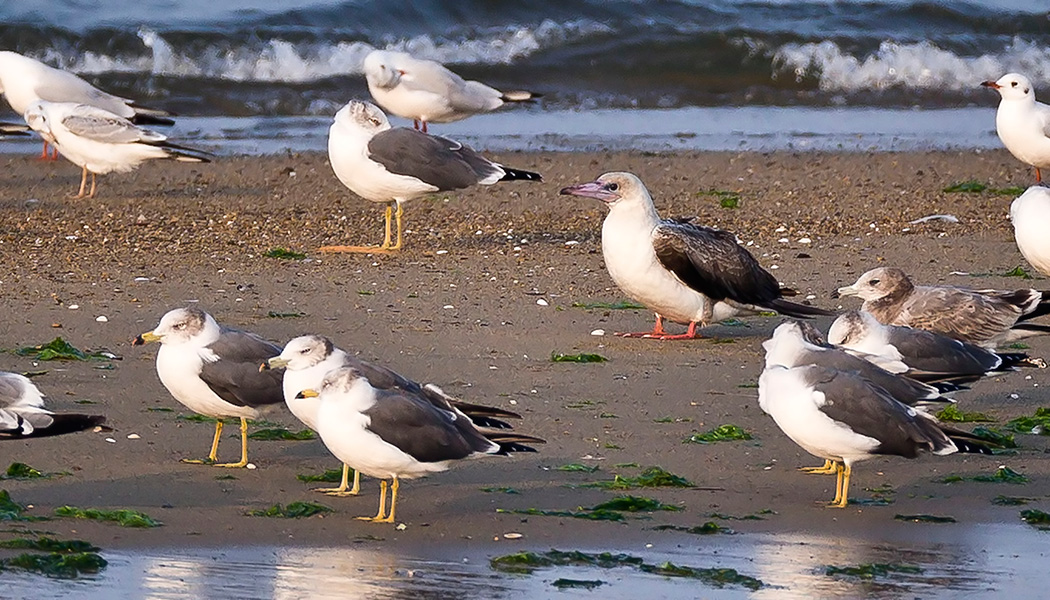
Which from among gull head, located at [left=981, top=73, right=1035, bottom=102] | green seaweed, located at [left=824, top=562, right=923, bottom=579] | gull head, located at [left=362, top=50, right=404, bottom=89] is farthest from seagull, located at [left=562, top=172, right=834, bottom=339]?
gull head, located at [left=362, top=50, right=404, bottom=89]

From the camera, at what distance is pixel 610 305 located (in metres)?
9.80

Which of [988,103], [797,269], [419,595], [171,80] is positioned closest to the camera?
[419,595]

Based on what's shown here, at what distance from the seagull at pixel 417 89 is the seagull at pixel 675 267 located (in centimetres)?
688

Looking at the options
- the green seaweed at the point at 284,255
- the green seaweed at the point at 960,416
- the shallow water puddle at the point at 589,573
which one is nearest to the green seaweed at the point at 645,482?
the shallow water puddle at the point at 589,573

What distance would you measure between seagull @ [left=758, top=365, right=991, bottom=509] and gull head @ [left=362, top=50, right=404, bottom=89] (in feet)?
32.6

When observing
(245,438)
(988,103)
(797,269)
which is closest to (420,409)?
(245,438)

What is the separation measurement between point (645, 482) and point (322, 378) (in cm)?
126

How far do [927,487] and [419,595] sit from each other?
240cm

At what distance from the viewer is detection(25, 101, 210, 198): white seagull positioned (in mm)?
13383

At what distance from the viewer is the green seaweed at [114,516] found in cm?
556

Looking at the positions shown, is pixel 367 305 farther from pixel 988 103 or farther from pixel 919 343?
pixel 988 103

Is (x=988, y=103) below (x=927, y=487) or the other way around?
the other way around

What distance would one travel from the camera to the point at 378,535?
18.6 feet

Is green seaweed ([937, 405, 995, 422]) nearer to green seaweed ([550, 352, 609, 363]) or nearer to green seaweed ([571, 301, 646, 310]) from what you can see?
green seaweed ([550, 352, 609, 363])
